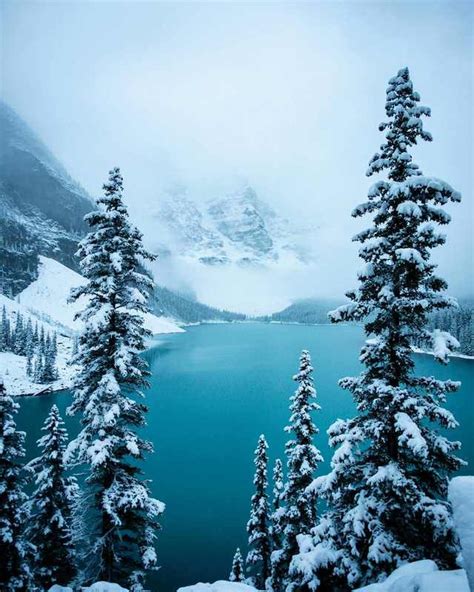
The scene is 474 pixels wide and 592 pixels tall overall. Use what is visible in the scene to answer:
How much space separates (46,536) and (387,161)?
80.8ft

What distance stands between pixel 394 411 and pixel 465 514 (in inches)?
106

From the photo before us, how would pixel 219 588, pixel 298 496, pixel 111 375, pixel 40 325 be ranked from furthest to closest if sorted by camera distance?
pixel 40 325 < pixel 298 496 < pixel 111 375 < pixel 219 588

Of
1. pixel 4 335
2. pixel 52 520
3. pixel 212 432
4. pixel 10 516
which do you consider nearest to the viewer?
pixel 10 516

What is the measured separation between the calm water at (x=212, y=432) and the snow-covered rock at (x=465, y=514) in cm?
2925

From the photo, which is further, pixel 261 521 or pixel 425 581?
pixel 261 521

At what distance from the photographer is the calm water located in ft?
114

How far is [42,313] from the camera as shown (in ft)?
563

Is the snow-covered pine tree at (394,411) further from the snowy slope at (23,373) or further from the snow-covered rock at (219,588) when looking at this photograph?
the snowy slope at (23,373)

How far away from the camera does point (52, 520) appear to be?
1889 centimetres

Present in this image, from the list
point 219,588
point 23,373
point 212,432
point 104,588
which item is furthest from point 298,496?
point 23,373

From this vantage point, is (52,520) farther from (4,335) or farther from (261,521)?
(4,335)

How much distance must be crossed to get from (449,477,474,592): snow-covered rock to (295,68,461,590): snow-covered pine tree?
0.28 meters

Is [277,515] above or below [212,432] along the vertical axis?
above

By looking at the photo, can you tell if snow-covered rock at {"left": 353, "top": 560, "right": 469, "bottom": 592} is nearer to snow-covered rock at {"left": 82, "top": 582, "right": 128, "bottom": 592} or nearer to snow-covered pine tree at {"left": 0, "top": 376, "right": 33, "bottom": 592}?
snow-covered rock at {"left": 82, "top": 582, "right": 128, "bottom": 592}
